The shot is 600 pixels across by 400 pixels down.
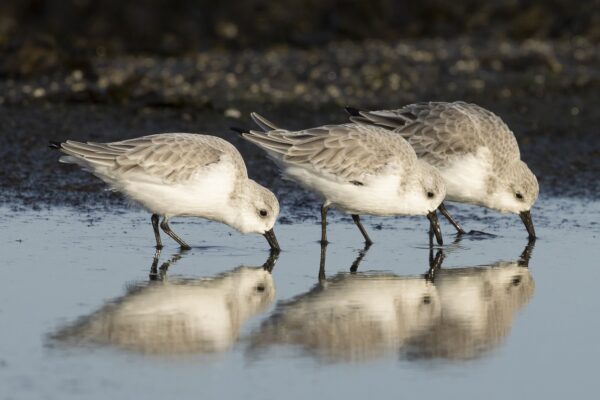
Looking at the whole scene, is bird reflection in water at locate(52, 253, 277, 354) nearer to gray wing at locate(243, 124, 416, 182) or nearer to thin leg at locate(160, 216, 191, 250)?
thin leg at locate(160, 216, 191, 250)

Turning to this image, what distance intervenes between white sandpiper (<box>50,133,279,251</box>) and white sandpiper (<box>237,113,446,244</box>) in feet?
2.37

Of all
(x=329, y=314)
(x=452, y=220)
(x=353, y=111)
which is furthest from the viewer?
(x=353, y=111)

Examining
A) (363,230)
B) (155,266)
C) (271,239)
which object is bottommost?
(155,266)

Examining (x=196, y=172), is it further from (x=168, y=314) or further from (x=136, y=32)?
(x=136, y=32)

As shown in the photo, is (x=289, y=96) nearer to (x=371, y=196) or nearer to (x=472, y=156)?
(x=472, y=156)

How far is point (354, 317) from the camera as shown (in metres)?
8.23

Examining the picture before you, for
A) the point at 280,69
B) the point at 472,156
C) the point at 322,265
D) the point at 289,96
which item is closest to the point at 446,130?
the point at 472,156

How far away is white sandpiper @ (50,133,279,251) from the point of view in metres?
10.5

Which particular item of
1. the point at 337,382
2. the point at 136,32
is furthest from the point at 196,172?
the point at 136,32

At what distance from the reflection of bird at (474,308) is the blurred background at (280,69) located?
4.20 m

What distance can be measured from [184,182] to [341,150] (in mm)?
1580

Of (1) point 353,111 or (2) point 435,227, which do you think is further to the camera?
(1) point 353,111

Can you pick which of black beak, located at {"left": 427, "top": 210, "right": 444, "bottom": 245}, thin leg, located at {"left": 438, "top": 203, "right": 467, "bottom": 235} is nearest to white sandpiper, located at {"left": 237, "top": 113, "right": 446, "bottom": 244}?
black beak, located at {"left": 427, "top": 210, "right": 444, "bottom": 245}

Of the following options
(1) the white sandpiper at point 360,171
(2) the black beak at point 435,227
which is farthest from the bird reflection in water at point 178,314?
(2) the black beak at point 435,227
